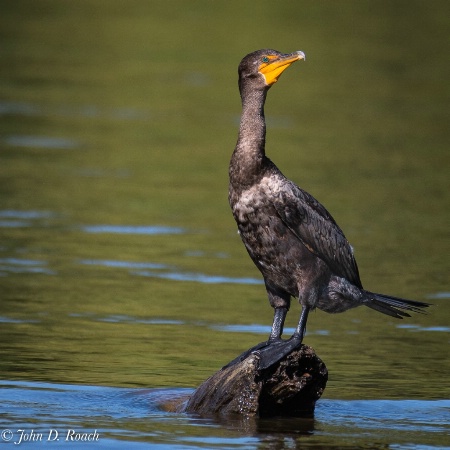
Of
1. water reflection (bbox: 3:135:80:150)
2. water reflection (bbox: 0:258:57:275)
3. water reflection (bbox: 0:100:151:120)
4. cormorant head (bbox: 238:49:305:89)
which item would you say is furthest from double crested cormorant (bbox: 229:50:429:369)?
water reflection (bbox: 0:100:151:120)

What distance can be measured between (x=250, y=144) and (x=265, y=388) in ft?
5.09

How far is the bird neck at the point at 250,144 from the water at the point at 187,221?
5.04 ft

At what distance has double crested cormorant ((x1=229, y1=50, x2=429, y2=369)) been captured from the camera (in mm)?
8586

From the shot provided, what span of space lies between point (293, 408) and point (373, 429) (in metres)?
0.63

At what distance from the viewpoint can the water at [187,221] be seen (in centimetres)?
876

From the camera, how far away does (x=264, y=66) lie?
884 centimetres

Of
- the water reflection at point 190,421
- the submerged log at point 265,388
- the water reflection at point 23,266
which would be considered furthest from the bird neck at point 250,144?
the water reflection at point 23,266

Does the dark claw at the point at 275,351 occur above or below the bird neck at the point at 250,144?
below

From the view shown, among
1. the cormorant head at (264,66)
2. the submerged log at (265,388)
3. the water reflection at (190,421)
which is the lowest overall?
the water reflection at (190,421)

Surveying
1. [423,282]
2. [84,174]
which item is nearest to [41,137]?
[84,174]

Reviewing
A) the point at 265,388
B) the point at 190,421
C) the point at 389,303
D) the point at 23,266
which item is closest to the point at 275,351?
the point at 265,388

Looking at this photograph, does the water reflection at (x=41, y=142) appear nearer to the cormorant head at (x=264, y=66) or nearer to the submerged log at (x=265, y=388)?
the cormorant head at (x=264, y=66)

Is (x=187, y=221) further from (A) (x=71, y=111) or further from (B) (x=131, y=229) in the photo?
(A) (x=71, y=111)

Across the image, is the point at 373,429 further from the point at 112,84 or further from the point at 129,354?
the point at 112,84
